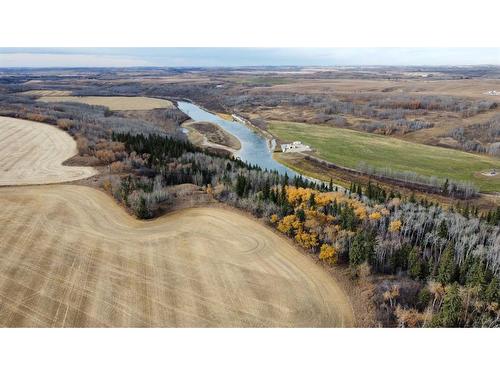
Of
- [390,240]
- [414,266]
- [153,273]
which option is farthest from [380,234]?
Result: [153,273]

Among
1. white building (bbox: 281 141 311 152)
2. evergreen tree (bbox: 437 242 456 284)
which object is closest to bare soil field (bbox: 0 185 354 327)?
evergreen tree (bbox: 437 242 456 284)

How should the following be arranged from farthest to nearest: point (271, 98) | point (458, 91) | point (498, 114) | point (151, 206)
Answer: point (271, 98)
point (458, 91)
point (498, 114)
point (151, 206)

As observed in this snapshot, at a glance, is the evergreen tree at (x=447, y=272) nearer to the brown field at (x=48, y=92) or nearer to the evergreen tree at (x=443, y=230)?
the evergreen tree at (x=443, y=230)

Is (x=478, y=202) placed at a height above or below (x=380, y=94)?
below

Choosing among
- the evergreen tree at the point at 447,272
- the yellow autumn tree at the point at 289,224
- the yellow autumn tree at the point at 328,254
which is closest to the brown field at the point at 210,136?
the yellow autumn tree at the point at 289,224

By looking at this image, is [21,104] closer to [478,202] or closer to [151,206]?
[151,206]

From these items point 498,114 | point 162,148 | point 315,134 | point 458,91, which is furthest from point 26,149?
point 458,91

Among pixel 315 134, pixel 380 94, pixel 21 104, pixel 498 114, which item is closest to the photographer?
pixel 21 104

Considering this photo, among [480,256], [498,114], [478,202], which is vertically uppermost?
[498,114]
